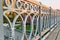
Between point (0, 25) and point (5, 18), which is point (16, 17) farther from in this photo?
point (0, 25)

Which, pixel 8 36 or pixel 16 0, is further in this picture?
pixel 16 0

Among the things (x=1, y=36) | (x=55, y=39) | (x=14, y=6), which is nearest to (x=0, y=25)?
(x=1, y=36)

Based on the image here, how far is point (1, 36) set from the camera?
148cm

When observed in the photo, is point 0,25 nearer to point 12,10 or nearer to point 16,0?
point 12,10

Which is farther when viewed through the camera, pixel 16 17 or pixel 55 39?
pixel 55 39

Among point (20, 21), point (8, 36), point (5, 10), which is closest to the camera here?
point (5, 10)

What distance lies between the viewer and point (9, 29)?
1870mm

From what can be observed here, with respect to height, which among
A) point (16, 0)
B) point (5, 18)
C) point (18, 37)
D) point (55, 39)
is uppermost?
point (16, 0)

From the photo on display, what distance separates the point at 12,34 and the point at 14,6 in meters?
0.32

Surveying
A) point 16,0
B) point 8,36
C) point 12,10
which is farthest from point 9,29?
point 16,0

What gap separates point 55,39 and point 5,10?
127 inches

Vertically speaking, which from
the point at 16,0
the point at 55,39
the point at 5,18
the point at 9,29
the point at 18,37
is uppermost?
the point at 16,0

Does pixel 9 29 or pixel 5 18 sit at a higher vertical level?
pixel 5 18

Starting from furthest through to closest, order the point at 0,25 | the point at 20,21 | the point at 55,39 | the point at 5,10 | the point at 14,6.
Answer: the point at 55,39 → the point at 20,21 → the point at 14,6 → the point at 5,10 → the point at 0,25
